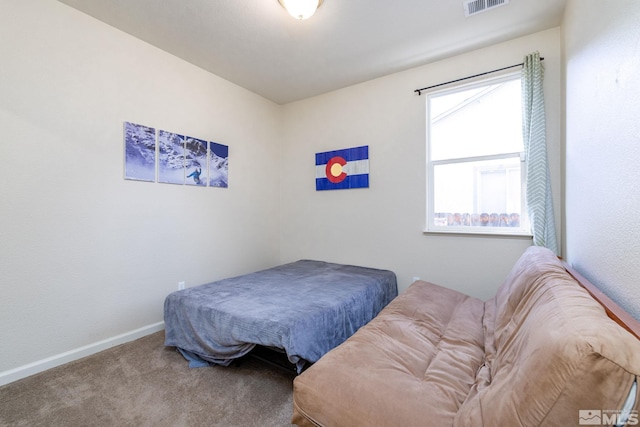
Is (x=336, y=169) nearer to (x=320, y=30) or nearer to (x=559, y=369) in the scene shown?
(x=320, y=30)

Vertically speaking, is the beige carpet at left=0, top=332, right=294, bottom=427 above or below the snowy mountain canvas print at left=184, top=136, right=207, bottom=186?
below

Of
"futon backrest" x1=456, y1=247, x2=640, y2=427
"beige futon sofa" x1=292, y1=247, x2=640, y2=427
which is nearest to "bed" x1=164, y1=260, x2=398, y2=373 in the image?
"beige futon sofa" x1=292, y1=247, x2=640, y2=427

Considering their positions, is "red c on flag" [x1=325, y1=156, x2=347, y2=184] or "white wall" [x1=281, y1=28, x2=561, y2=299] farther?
"red c on flag" [x1=325, y1=156, x2=347, y2=184]

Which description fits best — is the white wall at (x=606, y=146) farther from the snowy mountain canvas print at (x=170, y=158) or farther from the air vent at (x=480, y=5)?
the snowy mountain canvas print at (x=170, y=158)

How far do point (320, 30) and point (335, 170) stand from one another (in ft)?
5.28

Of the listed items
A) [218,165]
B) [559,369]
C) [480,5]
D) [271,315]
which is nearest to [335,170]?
[218,165]

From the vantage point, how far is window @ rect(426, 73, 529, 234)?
253 cm

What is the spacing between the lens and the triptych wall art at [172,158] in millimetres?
2463

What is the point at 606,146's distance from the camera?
4.07 ft

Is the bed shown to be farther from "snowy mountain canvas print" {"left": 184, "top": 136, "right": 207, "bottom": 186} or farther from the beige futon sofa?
"snowy mountain canvas print" {"left": 184, "top": 136, "right": 207, "bottom": 186}

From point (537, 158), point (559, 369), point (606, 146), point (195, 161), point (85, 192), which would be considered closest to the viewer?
point (559, 369)

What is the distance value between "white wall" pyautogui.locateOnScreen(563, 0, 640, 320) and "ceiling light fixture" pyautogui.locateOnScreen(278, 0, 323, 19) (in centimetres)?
163

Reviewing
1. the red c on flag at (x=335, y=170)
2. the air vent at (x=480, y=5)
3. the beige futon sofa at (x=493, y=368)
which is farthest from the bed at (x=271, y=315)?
the air vent at (x=480, y=5)

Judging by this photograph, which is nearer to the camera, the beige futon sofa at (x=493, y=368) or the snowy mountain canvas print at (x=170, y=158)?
the beige futon sofa at (x=493, y=368)
